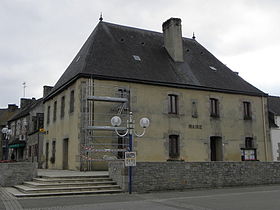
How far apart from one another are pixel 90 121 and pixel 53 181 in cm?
586

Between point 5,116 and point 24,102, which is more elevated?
point 24,102

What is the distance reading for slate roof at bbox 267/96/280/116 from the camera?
2754 centimetres

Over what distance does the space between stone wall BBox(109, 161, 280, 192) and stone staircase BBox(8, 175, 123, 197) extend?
1.79 ft

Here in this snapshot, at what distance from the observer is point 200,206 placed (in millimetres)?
9664

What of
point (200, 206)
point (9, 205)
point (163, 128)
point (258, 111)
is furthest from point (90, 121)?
point (258, 111)

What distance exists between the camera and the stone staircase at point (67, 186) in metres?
12.2

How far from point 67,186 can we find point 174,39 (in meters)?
14.6

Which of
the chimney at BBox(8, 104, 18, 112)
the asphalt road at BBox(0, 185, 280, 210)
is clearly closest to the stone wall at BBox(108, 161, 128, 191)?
the asphalt road at BBox(0, 185, 280, 210)

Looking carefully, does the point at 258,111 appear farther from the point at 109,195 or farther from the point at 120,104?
the point at 109,195

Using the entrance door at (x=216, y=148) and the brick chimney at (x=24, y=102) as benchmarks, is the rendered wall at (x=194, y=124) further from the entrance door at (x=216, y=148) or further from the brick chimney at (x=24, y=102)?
the brick chimney at (x=24, y=102)

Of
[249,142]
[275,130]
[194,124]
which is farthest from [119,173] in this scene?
[275,130]

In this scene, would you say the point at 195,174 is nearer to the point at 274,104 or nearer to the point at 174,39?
the point at 174,39

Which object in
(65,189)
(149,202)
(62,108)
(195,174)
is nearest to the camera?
(149,202)

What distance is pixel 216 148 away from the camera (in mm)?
22906
